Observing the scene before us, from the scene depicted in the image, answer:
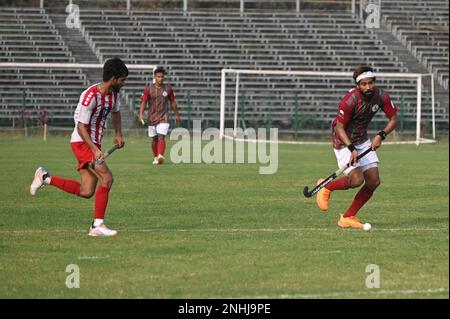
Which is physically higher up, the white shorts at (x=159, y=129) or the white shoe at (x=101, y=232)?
the white shorts at (x=159, y=129)

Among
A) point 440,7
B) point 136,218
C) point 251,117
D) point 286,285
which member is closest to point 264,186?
point 136,218

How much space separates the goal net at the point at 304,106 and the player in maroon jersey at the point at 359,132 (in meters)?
25.2

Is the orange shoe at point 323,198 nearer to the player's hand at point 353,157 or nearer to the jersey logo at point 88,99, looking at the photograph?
the player's hand at point 353,157

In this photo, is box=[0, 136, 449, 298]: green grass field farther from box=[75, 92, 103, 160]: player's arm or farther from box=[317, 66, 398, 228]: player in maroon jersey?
box=[75, 92, 103, 160]: player's arm

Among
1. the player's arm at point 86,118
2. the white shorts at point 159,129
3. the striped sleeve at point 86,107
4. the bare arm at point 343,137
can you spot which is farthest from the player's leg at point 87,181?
the white shorts at point 159,129

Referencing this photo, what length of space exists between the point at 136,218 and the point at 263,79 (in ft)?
102

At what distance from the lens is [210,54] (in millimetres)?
45062

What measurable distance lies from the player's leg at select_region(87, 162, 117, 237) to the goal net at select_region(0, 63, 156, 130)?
2622cm

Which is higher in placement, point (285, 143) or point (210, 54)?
point (210, 54)

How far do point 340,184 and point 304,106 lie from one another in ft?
95.9

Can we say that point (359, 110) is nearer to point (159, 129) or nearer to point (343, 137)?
point (343, 137)

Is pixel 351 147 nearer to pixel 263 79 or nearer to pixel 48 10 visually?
pixel 263 79

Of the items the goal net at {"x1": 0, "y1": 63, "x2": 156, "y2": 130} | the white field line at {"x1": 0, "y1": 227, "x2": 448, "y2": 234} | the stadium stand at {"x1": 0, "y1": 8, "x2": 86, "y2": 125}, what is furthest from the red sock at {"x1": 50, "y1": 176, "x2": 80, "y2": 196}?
the stadium stand at {"x1": 0, "y1": 8, "x2": 86, "y2": 125}

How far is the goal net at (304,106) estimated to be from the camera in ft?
134
